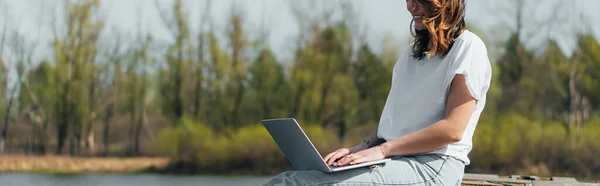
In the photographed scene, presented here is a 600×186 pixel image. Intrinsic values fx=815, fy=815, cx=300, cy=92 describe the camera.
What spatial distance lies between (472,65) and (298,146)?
0.44 metres

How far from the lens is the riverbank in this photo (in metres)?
20.1

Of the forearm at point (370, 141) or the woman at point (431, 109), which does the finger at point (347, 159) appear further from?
the forearm at point (370, 141)

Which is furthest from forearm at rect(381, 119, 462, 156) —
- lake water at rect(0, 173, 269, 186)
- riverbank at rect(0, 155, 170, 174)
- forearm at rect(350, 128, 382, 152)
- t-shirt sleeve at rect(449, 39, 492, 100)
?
riverbank at rect(0, 155, 170, 174)

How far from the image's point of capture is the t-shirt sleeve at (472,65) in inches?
72.8

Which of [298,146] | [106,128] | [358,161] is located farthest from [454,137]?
[106,128]

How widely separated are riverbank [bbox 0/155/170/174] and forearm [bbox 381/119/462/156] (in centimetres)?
1857

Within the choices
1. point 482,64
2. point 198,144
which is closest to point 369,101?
point 198,144

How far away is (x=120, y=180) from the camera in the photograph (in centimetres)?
1950

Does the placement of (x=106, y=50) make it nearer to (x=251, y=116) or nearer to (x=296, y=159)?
(x=251, y=116)

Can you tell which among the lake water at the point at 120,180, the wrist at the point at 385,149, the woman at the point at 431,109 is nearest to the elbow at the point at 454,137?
the woman at the point at 431,109

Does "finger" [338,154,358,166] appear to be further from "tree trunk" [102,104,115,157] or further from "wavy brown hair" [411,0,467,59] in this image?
"tree trunk" [102,104,115,157]

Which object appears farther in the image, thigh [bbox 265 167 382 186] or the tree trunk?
the tree trunk

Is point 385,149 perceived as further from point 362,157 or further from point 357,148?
point 357,148

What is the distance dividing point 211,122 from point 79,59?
3819 millimetres
